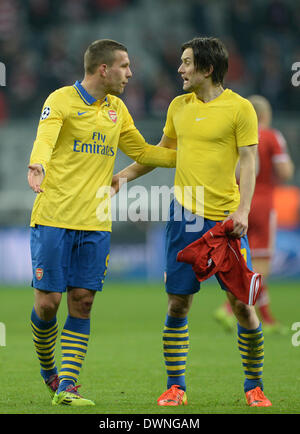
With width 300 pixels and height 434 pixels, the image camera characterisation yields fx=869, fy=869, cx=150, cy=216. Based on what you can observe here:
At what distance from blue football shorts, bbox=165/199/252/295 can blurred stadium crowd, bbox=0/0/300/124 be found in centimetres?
1217

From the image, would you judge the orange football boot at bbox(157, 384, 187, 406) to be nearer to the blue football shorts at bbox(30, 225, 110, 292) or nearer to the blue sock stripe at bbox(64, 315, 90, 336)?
the blue sock stripe at bbox(64, 315, 90, 336)

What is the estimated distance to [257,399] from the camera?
5.12 m

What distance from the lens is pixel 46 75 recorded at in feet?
60.1

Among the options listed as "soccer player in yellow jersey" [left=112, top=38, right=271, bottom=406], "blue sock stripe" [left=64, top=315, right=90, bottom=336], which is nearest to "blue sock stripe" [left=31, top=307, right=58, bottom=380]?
"blue sock stripe" [left=64, top=315, right=90, bottom=336]

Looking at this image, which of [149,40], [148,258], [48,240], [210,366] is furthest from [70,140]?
[149,40]

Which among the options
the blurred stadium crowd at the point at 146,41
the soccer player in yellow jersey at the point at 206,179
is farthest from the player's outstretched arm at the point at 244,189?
the blurred stadium crowd at the point at 146,41

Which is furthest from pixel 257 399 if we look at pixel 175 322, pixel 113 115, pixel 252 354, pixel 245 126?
pixel 113 115

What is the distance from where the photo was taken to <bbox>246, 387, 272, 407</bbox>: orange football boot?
5098 millimetres

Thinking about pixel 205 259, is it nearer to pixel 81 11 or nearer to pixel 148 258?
pixel 148 258

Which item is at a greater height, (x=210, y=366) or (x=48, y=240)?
(x=48, y=240)

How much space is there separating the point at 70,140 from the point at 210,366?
2.56 m

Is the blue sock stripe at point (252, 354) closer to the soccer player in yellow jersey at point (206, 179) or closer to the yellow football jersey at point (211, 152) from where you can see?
the soccer player in yellow jersey at point (206, 179)

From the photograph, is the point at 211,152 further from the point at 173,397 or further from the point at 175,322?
the point at 173,397
